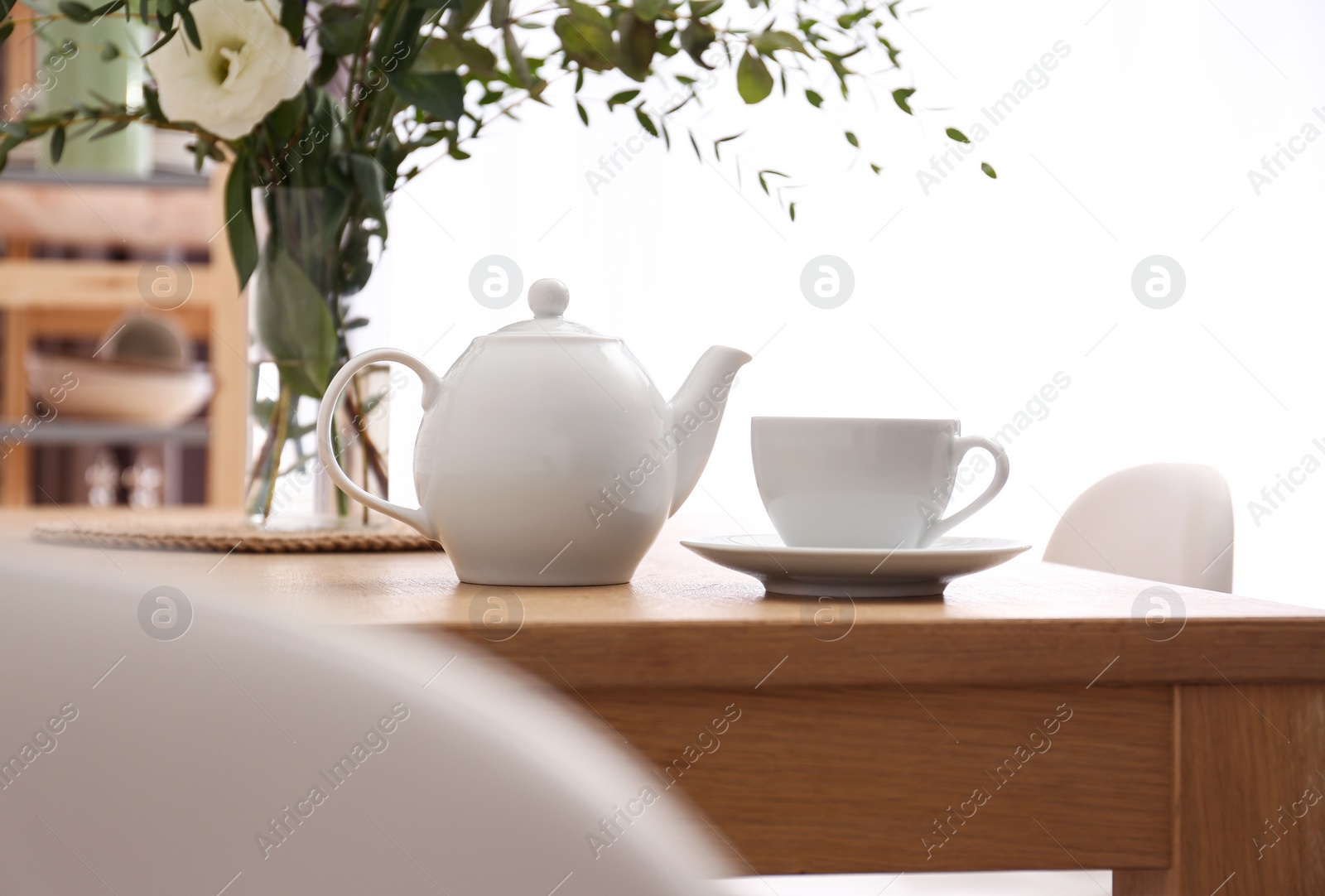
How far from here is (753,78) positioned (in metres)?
0.75

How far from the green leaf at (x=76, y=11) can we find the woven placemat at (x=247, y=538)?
1.17 ft

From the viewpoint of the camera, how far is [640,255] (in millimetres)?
2531

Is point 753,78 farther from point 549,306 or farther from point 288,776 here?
point 288,776

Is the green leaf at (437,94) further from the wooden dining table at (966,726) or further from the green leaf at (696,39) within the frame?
the wooden dining table at (966,726)

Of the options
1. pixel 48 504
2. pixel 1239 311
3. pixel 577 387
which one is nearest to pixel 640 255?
pixel 1239 311

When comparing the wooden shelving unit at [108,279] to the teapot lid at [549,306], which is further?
the wooden shelving unit at [108,279]

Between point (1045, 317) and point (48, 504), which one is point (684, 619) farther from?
point (48, 504)

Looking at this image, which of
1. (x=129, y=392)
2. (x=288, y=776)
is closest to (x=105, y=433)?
(x=129, y=392)

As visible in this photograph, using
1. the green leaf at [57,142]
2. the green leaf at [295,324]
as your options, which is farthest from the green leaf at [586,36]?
the green leaf at [57,142]

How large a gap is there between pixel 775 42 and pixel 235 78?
36 cm

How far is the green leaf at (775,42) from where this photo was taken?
72 cm

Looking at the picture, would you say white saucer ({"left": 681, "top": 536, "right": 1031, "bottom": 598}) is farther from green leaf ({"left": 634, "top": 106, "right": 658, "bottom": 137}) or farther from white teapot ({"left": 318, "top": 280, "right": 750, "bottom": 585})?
green leaf ({"left": 634, "top": 106, "right": 658, "bottom": 137})

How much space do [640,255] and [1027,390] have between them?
2.93 ft

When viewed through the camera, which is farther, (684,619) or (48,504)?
(48,504)
